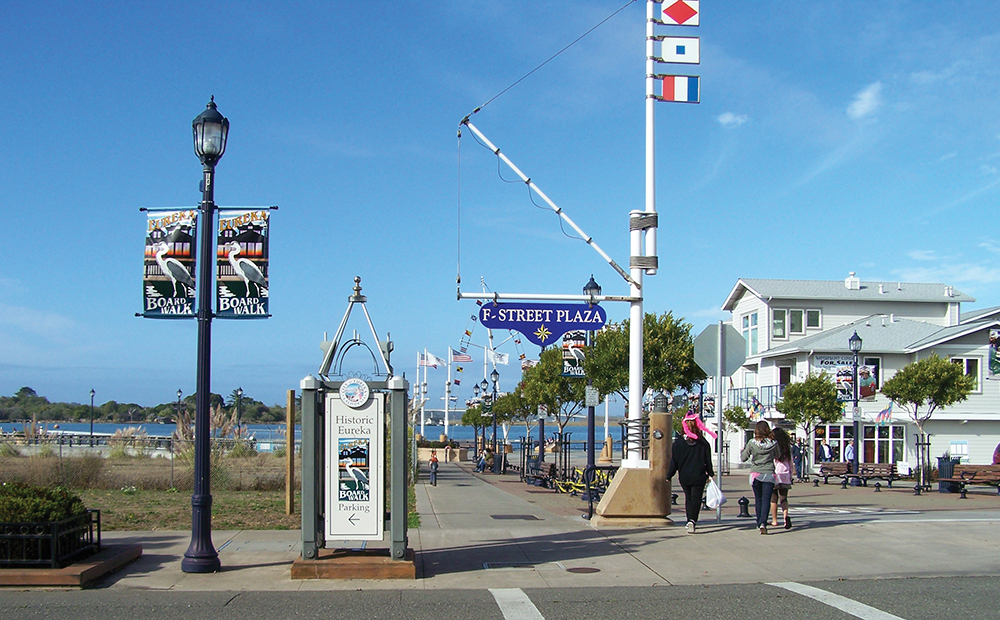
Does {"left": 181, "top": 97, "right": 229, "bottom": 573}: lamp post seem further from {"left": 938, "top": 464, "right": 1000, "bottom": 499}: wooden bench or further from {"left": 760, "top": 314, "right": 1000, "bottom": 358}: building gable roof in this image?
A: {"left": 760, "top": 314, "right": 1000, "bottom": 358}: building gable roof

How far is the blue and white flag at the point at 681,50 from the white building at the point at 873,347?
75.7ft

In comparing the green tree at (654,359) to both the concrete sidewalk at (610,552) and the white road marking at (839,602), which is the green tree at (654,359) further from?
the white road marking at (839,602)

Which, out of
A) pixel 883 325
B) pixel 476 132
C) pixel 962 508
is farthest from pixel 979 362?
pixel 476 132

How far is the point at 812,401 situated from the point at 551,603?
25.8 metres

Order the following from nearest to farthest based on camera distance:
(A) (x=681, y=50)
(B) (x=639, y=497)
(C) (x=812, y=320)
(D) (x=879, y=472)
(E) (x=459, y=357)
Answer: (B) (x=639, y=497), (A) (x=681, y=50), (D) (x=879, y=472), (C) (x=812, y=320), (E) (x=459, y=357)

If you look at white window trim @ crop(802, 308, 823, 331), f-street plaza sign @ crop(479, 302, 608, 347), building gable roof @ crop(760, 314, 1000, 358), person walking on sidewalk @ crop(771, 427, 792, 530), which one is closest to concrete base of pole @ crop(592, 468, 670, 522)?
person walking on sidewalk @ crop(771, 427, 792, 530)

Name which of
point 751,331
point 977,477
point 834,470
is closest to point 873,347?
point 751,331

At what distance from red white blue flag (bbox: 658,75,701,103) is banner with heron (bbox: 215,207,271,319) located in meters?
6.50

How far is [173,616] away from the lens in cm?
750

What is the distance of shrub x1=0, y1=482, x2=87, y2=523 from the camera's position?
8.71m

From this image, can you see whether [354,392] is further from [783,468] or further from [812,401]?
[812,401]

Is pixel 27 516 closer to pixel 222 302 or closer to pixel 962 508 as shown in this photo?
pixel 222 302

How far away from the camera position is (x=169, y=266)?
9820 millimetres

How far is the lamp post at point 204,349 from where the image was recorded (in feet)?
30.7
